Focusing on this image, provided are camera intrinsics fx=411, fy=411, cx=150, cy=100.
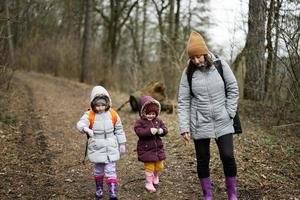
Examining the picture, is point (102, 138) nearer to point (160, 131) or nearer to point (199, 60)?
point (160, 131)

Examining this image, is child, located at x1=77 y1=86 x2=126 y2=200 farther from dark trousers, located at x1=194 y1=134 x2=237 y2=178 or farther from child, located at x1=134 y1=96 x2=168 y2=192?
dark trousers, located at x1=194 y1=134 x2=237 y2=178

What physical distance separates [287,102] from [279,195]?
137 inches

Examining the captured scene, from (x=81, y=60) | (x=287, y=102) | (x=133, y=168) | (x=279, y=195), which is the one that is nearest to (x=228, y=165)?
(x=279, y=195)

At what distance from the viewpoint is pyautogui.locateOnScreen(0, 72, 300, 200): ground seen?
18.5ft

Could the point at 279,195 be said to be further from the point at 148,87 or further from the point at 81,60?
the point at 81,60

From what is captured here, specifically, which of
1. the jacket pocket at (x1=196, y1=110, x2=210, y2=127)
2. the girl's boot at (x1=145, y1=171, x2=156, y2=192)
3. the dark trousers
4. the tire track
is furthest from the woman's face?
the tire track

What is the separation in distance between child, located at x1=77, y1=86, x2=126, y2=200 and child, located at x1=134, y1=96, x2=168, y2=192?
1.13ft

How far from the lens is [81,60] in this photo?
21953mm

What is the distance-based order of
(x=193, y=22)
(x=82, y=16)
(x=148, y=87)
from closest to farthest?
(x=148, y=87) → (x=193, y=22) → (x=82, y=16)

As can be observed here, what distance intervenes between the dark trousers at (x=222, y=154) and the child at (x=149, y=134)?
719mm

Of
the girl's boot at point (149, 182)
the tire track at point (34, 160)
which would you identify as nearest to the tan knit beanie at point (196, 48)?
the girl's boot at point (149, 182)

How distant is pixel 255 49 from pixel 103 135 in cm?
576

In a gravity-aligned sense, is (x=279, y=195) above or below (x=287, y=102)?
below

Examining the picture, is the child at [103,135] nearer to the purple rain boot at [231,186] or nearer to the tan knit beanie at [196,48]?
the tan knit beanie at [196,48]
